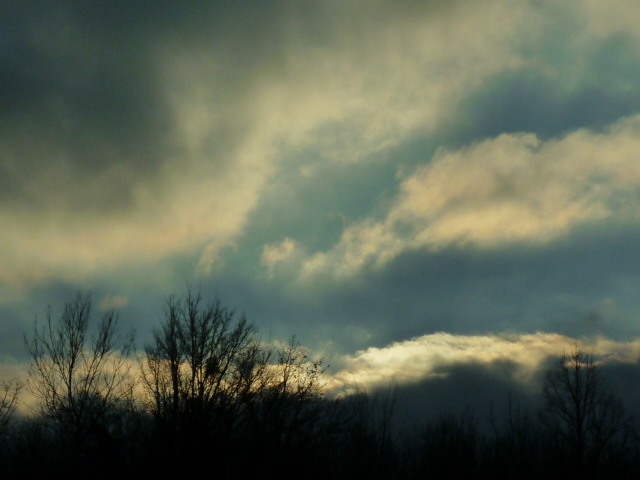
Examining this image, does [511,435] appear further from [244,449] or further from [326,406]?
[244,449]

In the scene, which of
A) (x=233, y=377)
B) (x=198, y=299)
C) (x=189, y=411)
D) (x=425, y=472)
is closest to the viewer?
(x=189, y=411)

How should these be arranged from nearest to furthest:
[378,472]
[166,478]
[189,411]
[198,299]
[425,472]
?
[166,478], [189,411], [198,299], [378,472], [425,472]

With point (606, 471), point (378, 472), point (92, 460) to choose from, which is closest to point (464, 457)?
point (378, 472)

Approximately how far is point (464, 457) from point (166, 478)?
27369 mm

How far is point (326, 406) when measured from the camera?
28578 mm

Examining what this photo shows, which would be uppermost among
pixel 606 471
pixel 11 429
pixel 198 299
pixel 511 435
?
pixel 198 299

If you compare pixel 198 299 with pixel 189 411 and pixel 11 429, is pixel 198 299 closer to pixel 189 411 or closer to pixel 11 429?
pixel 189 411

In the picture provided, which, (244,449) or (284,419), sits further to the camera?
(284,419)

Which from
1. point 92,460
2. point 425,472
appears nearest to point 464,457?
point 425,472

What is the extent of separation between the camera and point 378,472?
117 ft

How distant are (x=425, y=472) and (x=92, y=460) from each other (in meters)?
27.4

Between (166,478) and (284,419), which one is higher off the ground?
(284,419)

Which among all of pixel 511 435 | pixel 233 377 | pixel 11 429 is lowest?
pixel 511 435

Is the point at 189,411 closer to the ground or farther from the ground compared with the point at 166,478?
farther from the ground
